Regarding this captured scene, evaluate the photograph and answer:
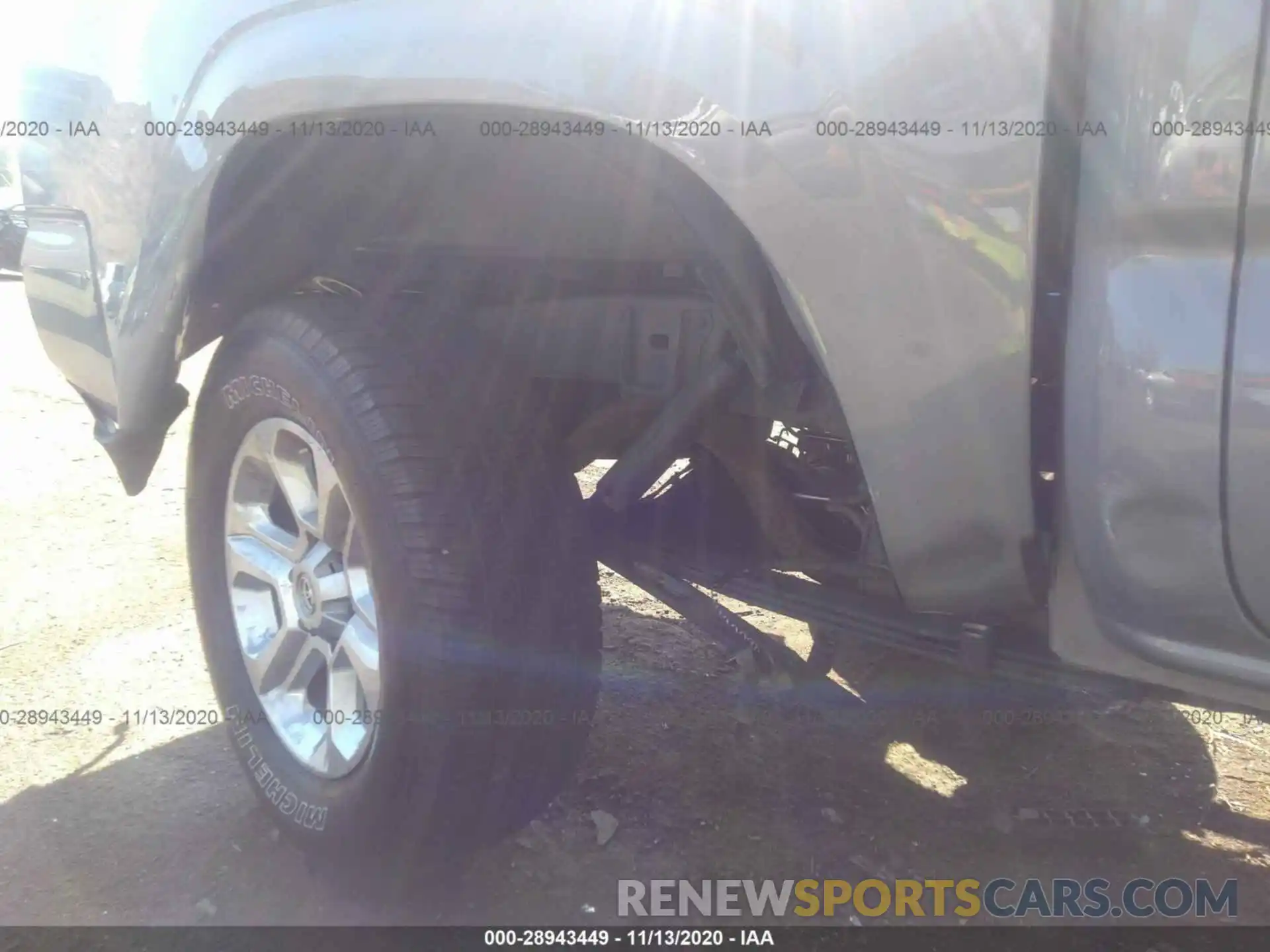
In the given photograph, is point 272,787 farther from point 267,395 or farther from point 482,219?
point 482,219

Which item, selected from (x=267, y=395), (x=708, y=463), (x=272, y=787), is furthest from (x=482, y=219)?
(x=272, y=787)

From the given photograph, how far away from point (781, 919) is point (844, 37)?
67.6 inches

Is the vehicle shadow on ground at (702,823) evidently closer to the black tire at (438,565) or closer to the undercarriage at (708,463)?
the black tire at (438,565)

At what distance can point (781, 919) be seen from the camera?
2.14 m

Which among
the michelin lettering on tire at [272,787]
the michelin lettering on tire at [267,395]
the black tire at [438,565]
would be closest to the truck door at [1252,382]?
the black tire at [438,565]

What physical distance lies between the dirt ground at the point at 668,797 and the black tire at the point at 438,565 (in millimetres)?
195

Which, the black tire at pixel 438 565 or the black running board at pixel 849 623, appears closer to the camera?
the black running board at pixel 849 623

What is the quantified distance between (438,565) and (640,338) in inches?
23.8

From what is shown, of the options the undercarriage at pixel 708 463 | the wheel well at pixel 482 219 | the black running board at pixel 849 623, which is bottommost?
the black running board at pixel 849 623

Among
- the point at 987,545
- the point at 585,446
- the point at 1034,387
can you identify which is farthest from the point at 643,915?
the point at 1034,387

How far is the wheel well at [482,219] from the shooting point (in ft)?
5.37

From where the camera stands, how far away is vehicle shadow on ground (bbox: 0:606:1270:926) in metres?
2.20

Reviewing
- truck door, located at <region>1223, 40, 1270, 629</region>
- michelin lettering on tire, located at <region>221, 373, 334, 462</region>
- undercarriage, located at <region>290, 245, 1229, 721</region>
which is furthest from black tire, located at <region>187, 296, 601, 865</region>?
truck door, located at <region>1223, 40, 1270, 629</region>

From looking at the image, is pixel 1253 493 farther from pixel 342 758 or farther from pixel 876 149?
pixel 342 758
